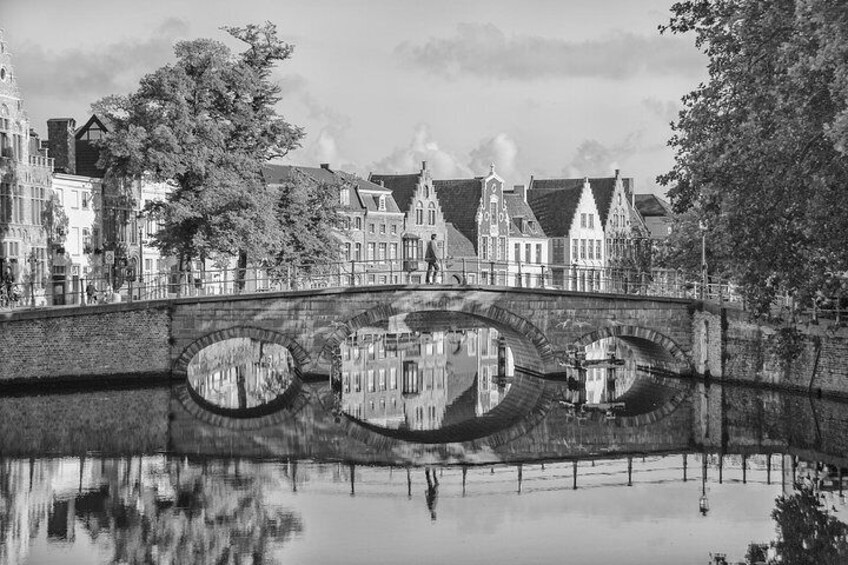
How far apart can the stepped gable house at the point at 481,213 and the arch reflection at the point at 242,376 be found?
103 feet

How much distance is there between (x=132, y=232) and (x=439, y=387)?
76.7 ft

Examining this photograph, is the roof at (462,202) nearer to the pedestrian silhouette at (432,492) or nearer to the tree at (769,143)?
the tree at (769,143)

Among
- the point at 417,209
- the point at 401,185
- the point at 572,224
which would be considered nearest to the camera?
the point at 417,209

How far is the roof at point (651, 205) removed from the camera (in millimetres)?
110750

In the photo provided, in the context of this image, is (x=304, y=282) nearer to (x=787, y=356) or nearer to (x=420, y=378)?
(x=420, y=378)

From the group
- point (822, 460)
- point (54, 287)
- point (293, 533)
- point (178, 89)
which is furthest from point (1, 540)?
point (54, 287)

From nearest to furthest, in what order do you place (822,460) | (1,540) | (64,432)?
(1,540), (822,460), (64,432)

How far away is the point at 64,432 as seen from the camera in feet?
109

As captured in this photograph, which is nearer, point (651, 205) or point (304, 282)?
point (304, 282)

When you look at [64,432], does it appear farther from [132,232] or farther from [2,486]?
[132,232]

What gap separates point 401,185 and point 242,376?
37321 millimetres

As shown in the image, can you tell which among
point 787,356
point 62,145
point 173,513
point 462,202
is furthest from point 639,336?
point 462,202

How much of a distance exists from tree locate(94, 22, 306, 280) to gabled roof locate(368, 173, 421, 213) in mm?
35101

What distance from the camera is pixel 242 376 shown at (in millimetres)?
Result: 49906
